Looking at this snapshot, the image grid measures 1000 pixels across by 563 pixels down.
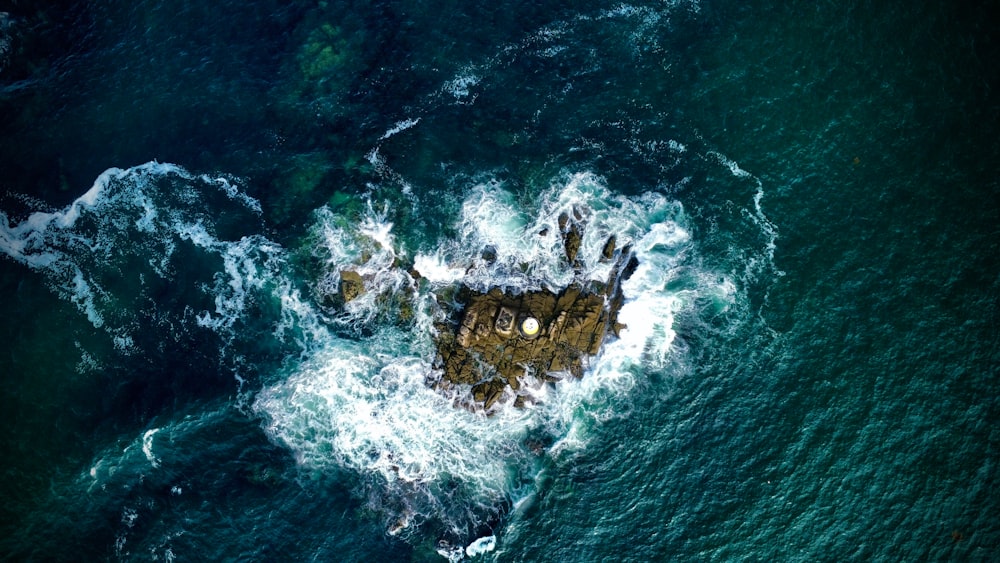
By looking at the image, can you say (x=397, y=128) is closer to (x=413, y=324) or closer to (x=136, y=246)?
(x=413, y=324)

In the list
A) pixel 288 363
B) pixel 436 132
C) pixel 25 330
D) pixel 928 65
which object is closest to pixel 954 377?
pixel 928 65

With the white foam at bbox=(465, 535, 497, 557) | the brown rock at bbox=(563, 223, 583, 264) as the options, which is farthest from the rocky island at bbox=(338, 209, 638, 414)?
the white foam at bbox=(465, 535, 497, 557)

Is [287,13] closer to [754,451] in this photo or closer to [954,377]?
[754,451]

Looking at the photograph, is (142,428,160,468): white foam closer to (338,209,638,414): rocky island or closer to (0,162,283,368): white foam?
(0,162,283,368): white foam

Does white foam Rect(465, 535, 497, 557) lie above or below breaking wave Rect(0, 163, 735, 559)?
below

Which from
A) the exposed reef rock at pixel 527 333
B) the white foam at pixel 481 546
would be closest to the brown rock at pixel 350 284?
the exposed reef rock at pixel 527 333

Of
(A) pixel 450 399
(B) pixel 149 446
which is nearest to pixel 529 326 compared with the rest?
(A) pixel 450 399

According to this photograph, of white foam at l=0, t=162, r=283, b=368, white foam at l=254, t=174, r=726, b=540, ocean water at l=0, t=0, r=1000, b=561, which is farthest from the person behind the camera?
white foam at l=0, t=162, r=283, b=368

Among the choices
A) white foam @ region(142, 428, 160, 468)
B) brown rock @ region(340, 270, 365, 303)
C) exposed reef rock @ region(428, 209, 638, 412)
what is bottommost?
white foam @ region(142, 428, 160, 468)

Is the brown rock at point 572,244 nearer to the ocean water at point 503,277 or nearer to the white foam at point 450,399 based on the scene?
the white foam at point 450,399
